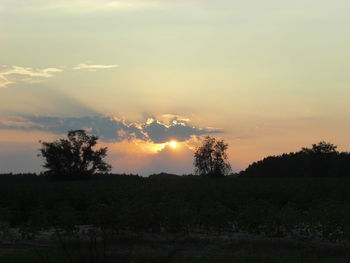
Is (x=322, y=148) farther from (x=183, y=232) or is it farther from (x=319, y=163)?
(x=183, y=232)

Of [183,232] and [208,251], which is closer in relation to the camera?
[208,251]

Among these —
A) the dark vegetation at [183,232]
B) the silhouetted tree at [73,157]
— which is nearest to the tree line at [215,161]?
the silhouetted tree at [73,157]

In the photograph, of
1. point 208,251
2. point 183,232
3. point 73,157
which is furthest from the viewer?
point 73,157

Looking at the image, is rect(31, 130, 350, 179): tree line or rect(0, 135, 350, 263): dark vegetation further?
rect(31, 130, 350, 179): tree line

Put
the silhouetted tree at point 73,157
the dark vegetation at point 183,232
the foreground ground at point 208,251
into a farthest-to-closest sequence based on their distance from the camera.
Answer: the silhouetted tree at point 73,157
the dark vegetation at point 183,232
the foreground ground at point 208,251

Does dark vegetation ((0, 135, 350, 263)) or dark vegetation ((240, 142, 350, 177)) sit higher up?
dark vegetation ((240, 142, 350, 177))

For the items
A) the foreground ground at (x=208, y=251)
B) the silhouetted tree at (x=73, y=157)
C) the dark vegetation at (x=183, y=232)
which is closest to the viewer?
the foreground ground at (x=208, y=251)

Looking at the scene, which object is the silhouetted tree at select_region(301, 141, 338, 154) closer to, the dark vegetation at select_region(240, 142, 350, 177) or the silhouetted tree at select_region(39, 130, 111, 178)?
the dark vegetation at select_region(240, 142, 350, 177)

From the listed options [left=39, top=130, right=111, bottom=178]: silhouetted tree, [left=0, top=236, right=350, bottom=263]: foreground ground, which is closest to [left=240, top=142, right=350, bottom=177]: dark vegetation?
[left=39, top=130, right=111, bottom=178]: silhouetted tree

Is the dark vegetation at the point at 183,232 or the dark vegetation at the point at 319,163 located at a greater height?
the dark vegetation at the point at 319,163

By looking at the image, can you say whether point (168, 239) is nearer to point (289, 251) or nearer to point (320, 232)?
point (289, 251)

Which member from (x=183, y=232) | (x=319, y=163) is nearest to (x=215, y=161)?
(x=319, y=163)

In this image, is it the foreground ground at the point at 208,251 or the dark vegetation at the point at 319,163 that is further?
the dark vegetation at the point at 319,163

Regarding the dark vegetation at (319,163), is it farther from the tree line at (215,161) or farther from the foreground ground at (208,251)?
the foreground ground at (208,251)
